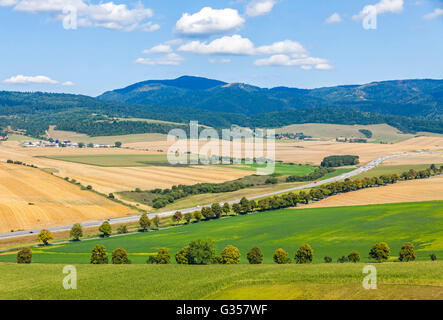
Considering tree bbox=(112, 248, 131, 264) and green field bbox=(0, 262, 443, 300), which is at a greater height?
green field bbox=(0, 262, 443, 300)

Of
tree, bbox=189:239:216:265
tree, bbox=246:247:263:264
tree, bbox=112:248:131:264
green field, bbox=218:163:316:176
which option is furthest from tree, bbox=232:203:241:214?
green field, bbox=218:163:316:176

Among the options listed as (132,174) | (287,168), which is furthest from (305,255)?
(287,168)

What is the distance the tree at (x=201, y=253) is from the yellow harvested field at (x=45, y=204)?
37.3 meters

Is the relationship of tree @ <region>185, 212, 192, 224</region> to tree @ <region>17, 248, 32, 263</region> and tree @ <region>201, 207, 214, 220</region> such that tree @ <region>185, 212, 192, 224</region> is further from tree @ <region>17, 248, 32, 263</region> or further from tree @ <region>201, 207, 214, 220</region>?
tree @ <region>17, 248, 32, 263</region>

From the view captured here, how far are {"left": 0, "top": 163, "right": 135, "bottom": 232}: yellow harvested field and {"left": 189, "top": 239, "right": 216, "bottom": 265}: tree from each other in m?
37.3

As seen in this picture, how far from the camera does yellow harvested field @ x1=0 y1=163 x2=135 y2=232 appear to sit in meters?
82.4

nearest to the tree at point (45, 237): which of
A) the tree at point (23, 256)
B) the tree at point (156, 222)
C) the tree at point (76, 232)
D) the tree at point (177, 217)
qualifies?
the tree at point (76, 232)

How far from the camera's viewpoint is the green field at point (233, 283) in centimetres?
3684

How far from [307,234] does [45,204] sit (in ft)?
167

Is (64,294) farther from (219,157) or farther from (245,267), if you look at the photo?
(219,157)

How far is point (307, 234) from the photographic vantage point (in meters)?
69.9

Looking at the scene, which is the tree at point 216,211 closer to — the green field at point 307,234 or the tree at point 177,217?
the green field at point 307,234
